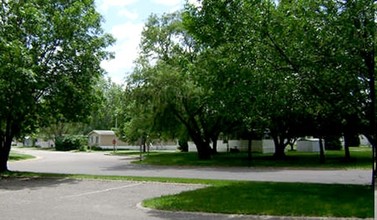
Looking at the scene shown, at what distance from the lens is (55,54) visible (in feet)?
73.8

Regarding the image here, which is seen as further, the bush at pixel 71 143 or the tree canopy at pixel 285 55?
the bush at pixel 71 143

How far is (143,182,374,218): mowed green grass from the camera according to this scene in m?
10.7

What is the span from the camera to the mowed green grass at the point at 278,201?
10711mm

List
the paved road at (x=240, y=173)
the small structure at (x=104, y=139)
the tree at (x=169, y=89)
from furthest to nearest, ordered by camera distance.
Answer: the small structure at (x=104, y=139), the tree at (x=169, y=89), the paved road at (x=240, y=173)

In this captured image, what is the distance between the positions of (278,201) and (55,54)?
14.4 metres

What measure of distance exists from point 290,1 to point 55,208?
8.70 m

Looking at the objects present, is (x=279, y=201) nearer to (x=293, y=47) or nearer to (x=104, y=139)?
(x=293, y=47)

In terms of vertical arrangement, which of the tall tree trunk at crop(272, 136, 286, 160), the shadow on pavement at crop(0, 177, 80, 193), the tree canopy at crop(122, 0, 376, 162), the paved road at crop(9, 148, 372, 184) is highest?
the tree canopy at crop(122, 0, 376, 162)

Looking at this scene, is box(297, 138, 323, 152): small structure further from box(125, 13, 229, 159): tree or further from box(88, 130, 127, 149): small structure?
box(88, 130, 127, 149): small structure

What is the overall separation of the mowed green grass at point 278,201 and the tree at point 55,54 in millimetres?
10274

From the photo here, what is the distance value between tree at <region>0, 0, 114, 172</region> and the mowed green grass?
10274 mm

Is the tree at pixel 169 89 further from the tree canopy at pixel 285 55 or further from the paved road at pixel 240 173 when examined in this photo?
the tree canopy at pixel 285 55

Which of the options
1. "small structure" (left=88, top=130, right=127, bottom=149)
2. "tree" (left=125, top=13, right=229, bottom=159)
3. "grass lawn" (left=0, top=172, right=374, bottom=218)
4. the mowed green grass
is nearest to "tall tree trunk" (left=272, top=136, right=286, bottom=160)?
"tree" (left=125, top=13, right=229, bottom=159)

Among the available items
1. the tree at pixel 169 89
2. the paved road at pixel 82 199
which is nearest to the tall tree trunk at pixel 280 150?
the tree at pixel 169 89
